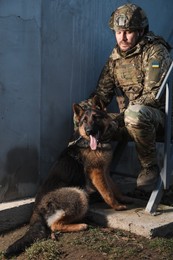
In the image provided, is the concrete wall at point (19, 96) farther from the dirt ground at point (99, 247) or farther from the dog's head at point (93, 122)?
the dirt ground at point (99, 247)

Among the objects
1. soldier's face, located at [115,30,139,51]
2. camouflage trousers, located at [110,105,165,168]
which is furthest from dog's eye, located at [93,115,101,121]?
soldier's face, located at [115,30,139,51]

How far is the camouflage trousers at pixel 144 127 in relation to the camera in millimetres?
4408

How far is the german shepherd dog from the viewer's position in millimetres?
4324

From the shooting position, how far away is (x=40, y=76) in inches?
192

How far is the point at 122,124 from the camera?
5.01 m

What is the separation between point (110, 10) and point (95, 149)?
2.40 m

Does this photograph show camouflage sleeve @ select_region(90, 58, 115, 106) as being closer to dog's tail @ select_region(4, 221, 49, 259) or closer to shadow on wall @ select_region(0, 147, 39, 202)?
shadow on wall @ select_region(0, 147, 39, 202)

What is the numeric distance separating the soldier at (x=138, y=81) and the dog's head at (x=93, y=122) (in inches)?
7.3

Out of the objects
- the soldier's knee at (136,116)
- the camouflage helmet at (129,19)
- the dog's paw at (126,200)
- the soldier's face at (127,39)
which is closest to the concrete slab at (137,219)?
the dog's paw at (126,200)

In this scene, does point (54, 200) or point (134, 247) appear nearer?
point (134, 247)

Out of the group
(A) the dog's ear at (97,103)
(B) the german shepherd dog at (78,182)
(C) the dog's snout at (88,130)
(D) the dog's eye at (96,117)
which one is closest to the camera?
(B) the german shepherd dog at (78,182)

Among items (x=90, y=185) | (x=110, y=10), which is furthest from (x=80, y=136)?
(x=110, y=10)

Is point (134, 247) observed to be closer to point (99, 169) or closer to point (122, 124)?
point (99, 169)

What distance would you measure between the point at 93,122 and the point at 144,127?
0.62 metres
